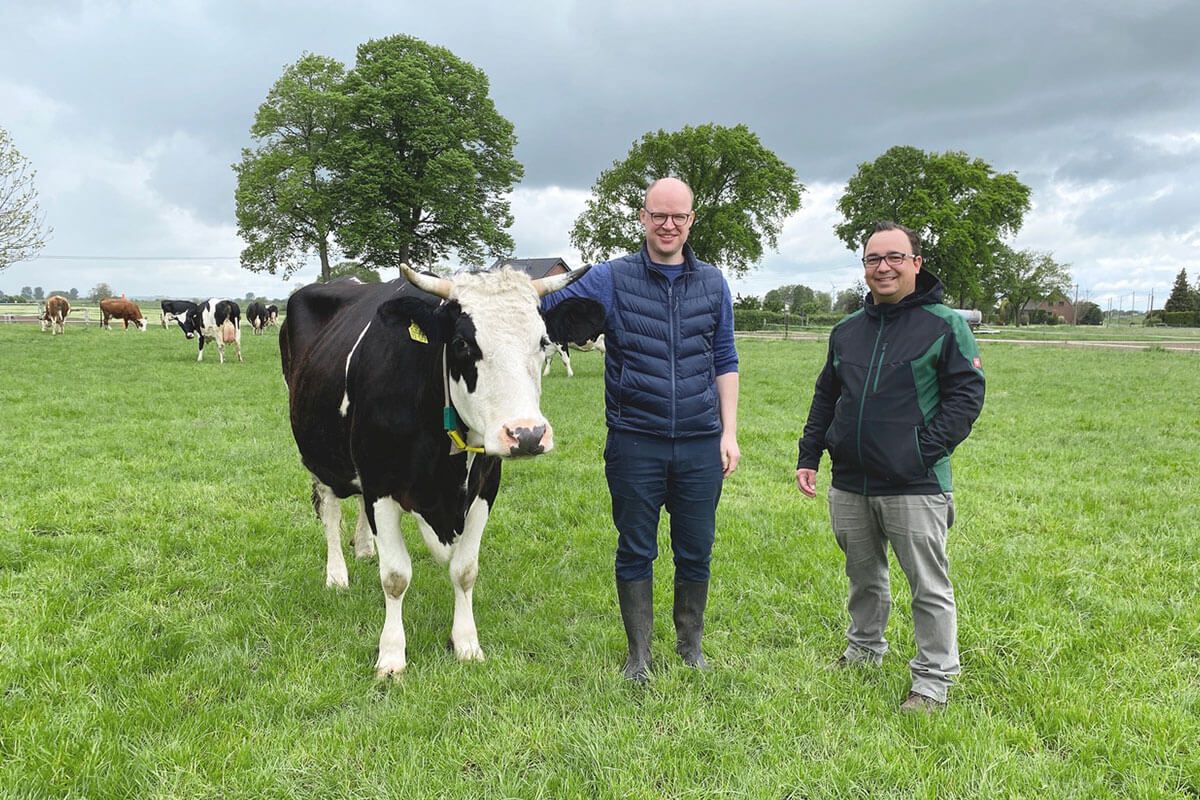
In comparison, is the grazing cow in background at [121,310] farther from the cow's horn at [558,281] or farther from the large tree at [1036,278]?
the large tree at [1036,278]

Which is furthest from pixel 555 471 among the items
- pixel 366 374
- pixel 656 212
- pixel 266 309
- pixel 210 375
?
pixel 266 309

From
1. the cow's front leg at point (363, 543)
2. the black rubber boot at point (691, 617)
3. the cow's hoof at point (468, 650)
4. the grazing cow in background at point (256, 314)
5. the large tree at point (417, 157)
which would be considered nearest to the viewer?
the black rubber boot at point (691, 617)

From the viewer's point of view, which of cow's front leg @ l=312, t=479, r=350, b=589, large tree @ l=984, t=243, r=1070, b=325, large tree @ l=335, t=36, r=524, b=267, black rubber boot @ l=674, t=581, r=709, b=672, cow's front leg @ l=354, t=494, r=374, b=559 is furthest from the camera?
large tree @ l=984, t=243, r=1070, b=325

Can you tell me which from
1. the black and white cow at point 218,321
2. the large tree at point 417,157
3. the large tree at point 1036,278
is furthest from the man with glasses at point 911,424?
the large tree at point 1036,278

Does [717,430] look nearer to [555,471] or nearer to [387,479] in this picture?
[387,479]

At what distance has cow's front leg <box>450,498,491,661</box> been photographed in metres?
3.82

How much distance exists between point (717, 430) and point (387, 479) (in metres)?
1.78

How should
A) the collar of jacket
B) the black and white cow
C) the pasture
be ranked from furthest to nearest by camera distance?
the black and white cow, the collar of jacket, the pasture

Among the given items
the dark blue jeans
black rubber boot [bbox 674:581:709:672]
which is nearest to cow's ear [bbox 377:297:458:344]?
the dark blue jeans

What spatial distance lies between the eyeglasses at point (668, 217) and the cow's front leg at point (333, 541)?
10.1 ft

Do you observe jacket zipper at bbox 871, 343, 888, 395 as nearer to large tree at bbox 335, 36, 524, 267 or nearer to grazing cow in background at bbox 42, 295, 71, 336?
large tree at bbox 335, 36, 524, 267

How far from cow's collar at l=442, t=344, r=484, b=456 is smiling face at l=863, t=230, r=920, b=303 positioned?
2.07 metres

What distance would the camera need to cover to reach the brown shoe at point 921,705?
3.08m

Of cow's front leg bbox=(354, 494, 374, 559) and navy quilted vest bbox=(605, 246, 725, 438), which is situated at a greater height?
navy quilted vest bbox=(605, 246, 725, 438)
